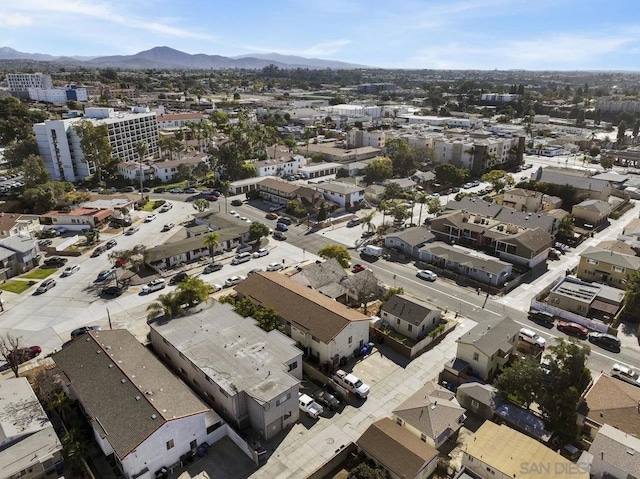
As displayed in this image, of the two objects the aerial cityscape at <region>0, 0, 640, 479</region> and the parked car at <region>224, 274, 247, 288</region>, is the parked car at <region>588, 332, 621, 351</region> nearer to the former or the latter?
the aerial cityscape at <region>0, 0, 640, 479</region>

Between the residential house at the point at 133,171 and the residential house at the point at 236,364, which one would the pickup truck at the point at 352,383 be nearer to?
the residential house at the point at 236,364

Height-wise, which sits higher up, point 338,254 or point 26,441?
point 338,254

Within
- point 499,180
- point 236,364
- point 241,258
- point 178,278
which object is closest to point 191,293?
point 236,364

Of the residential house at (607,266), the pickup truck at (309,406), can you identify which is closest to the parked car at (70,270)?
the pickup truck at (309,406)

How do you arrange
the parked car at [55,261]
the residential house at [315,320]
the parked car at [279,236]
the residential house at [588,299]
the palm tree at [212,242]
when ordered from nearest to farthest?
the residential house at [315,320] < the residential house at [588,299] < the palm tree at [212,242] < the parked car at [55,261] < the parked car at [279,236]

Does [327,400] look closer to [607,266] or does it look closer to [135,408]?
[135,408]
